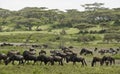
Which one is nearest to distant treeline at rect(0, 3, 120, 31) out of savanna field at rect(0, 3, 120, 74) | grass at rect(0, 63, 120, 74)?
savanna field at rect(0, 3, 120, 74)

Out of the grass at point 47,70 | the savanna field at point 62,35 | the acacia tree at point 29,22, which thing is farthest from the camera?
the acacia tree at point 29,22

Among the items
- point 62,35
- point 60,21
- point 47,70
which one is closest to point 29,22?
point 60,21

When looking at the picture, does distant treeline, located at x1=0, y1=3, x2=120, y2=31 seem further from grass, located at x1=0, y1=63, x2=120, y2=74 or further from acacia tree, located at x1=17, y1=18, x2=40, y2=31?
grass, located at x1=0, y1=63, x2=120, y2=74

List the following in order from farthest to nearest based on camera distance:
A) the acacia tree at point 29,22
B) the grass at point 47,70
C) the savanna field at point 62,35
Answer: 1. the acacia tree at point 29,22
2. the savanna field at point 62,35
3. the grass at point 47,70

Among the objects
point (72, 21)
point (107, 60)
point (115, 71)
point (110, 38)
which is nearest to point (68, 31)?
point (72, 21)

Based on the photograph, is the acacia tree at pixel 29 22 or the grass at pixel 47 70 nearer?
the grass at pixel 47 70

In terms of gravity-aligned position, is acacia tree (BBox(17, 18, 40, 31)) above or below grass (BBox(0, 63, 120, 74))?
below

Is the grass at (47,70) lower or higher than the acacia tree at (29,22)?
higher

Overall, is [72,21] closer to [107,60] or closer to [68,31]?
[68,31]

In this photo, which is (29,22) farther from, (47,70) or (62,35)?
(47,70)

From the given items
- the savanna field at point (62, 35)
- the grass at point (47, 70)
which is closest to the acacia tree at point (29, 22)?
the savanna field at point (62, 35)

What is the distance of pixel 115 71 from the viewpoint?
28.7 m

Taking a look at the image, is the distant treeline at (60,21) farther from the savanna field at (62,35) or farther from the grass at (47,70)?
the grass at (47,70)

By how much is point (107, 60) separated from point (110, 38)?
35652mm
